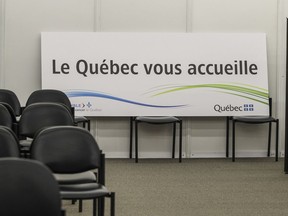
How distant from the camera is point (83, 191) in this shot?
4754 mm

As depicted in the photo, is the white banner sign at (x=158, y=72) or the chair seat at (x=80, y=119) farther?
the white banner sign at (x=158, y=72)

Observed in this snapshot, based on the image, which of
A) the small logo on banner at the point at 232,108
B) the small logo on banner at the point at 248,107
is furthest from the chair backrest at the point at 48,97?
the small logo on banner at the point at 248,107

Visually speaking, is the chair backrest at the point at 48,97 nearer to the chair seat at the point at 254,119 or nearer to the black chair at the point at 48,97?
the black chair at the point at 48,97

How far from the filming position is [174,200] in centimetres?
686

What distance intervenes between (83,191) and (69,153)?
1.22ft

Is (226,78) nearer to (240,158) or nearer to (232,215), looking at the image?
(240,158)

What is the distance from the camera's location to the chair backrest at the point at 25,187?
3.55 meters

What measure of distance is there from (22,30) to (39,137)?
5033 millimetres

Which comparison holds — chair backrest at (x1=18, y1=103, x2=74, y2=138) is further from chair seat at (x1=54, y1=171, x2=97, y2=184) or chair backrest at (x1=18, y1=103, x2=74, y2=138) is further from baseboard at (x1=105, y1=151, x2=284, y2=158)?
baseboard at (x1=105, y1=151, x2=284, y2=158)

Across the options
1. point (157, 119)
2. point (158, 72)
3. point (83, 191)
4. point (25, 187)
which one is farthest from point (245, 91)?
point (25, 187)

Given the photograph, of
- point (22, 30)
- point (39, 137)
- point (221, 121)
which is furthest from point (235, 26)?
point (39, 137)

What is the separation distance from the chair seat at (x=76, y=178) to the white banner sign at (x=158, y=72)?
432cm

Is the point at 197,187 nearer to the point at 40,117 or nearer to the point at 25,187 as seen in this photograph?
the point at 40,117

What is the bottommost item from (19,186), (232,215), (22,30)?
(232,215)
